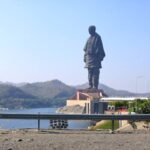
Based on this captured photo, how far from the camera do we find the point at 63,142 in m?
14.4

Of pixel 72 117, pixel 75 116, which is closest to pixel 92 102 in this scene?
pixel 75 116

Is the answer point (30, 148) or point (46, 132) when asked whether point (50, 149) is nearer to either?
point (30, 148)

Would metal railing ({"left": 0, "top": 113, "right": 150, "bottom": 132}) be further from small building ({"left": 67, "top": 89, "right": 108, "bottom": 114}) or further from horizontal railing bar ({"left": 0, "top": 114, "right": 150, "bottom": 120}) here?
small building ({"left": 67, "top": 89, "right": 108, "bottom": 114})

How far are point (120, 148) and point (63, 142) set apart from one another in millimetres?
2139

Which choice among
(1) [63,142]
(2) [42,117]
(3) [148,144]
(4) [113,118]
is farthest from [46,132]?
(3) [148,144]

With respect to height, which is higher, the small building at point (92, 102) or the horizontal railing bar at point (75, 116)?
the small building at point (92, 102)

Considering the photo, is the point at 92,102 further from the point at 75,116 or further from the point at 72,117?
the point at 72,117

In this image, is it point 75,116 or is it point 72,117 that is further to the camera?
point 75,116

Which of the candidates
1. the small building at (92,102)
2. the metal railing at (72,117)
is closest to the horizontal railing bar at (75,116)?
the metal railing at (72,117)

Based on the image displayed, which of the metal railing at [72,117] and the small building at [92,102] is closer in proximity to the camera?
the metal railing at [72,117]

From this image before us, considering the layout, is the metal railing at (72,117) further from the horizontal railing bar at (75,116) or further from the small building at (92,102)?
the small building at (92,102)

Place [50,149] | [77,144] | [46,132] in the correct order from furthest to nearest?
[46,132], [77,144], [50,149]

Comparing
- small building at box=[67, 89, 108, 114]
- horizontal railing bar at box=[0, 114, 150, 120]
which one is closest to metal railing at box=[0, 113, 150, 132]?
horizontal railing bar at box=[0, 114, 150, 120]

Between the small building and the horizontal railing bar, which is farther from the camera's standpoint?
the small building
